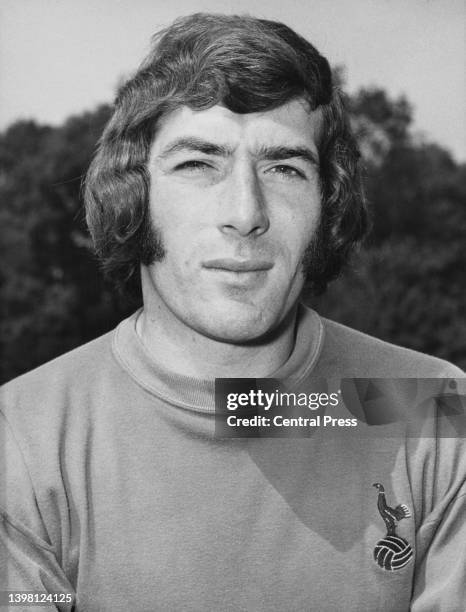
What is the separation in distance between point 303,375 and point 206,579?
430mm

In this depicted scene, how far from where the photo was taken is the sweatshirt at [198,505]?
4.56ft

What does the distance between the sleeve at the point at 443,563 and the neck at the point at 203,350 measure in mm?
418

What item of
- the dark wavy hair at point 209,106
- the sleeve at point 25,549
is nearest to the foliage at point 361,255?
the dark wavy hair at point 209,106

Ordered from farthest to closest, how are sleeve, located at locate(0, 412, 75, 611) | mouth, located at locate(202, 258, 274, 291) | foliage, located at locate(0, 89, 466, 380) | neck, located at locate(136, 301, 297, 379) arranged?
foliage, located at locate(0, 89, 466, 380)
neck, located at locate(136, 301, 297, 379)
mouth, located at locate(202, 258, 274, 291)
sleeve, located at locate(0, 412, 75, 611)

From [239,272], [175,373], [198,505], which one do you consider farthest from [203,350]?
[198,505]

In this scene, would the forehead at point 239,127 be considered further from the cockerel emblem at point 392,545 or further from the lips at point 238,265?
the cockerel emblem at point 392,545

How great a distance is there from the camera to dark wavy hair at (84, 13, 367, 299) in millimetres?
1501

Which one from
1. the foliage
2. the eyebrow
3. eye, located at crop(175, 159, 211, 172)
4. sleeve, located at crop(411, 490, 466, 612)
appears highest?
the foliage

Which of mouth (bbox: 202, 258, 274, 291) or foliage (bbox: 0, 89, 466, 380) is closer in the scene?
mouth (bbox: 202, 258, 274, 291)

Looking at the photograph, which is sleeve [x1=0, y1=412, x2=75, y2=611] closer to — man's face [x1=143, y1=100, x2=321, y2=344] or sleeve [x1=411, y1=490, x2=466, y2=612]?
man's face [x1=143, y1=100, x2=321, y2=344]

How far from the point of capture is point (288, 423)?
1.55m

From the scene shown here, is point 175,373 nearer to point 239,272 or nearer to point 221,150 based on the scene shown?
point 239,272

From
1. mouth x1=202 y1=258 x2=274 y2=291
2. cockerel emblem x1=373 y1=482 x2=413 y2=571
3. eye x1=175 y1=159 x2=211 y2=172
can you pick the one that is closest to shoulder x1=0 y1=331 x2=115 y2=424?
mouth x1=202 y1=258 x2=274 y2=291

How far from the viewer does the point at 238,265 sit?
146 centimetres
